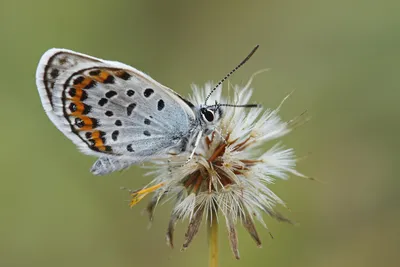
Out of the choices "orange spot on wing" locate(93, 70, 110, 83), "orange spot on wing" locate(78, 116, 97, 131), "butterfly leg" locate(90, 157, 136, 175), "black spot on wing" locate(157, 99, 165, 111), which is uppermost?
"black spot on wing" locate(157, 99, 165, 111)

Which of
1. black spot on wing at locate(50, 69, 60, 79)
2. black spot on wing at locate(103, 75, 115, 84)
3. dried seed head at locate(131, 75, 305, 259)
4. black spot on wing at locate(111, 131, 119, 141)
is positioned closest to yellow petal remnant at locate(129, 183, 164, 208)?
dried seed head at locate(131, 75, 305, 259)

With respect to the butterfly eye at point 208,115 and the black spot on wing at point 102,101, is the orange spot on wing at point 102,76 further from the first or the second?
the butterfly eye at point 208,115

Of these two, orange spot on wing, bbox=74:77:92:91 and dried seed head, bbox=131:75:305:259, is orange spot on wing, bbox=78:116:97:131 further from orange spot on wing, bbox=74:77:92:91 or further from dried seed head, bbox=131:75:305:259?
dried seed head, bbox=131:75:305:259

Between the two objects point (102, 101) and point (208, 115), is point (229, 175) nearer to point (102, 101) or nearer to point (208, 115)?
point (208, 115)

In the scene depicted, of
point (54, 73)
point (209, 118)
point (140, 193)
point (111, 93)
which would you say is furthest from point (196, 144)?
point (54, 73)

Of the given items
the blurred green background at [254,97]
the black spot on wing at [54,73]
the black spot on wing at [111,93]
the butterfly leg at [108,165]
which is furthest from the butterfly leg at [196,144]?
the blurred green background at [254,97]

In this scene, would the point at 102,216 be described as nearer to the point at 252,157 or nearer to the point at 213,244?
the point at 252,157
